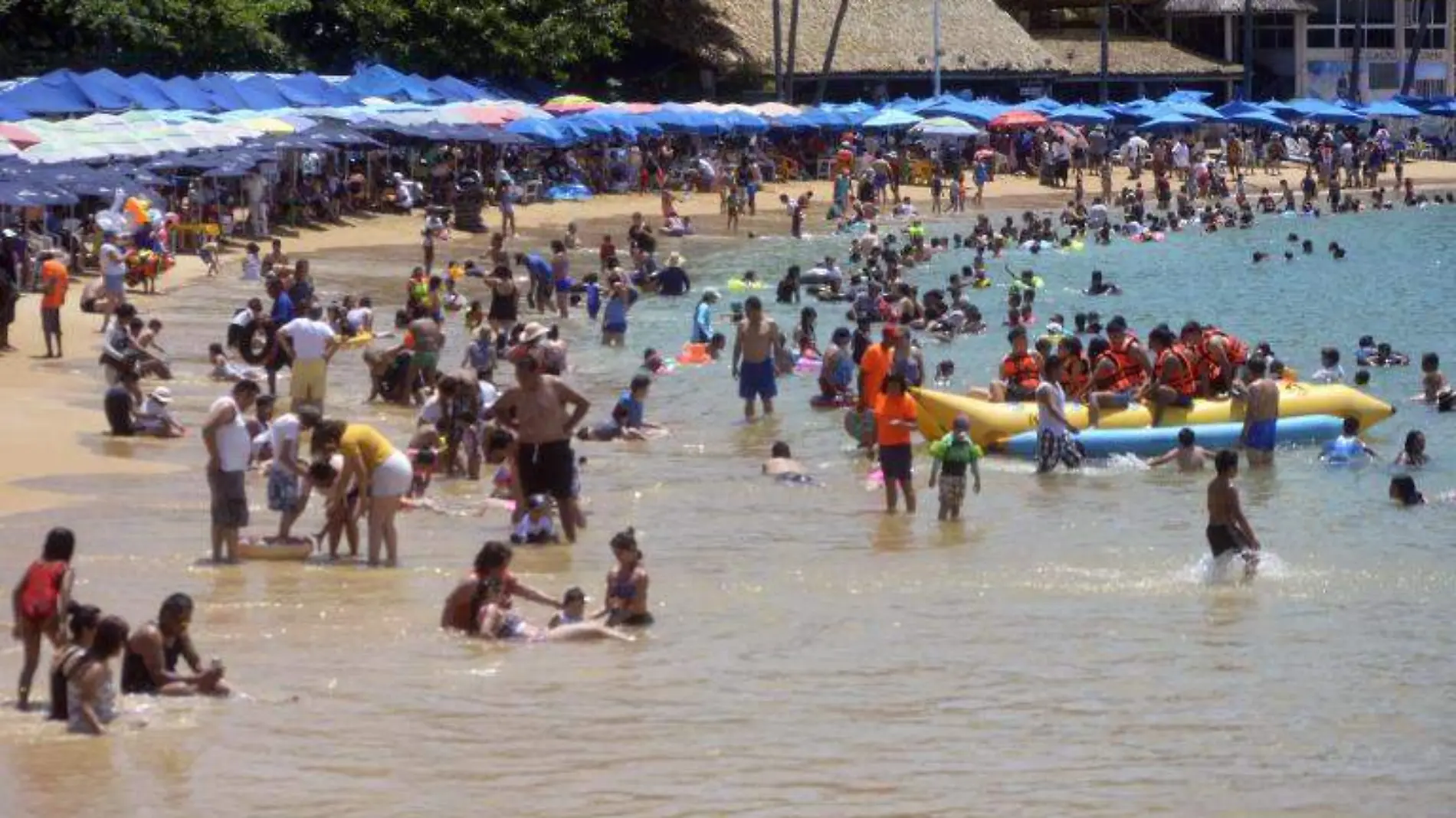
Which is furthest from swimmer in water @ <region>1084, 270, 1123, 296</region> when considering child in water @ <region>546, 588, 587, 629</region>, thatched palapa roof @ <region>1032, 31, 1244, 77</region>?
thatched palapa roof @ <region>1032, 31, 1244, 77</region>

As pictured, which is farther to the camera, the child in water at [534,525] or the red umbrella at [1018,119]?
the red umbrella at [1018,119]

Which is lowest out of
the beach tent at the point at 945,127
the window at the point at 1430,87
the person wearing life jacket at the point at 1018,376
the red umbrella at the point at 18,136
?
the person wearing life jacket at the point at 1018,376

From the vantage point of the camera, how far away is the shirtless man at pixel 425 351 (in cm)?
2177

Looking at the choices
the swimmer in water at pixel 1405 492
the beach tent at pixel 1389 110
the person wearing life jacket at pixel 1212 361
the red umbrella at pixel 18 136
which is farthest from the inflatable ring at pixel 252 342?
the beach tent at pixel 1389 110

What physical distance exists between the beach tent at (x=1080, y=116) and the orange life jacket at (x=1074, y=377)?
33.2 meters

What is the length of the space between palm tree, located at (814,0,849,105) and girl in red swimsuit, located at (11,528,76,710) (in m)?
45.0

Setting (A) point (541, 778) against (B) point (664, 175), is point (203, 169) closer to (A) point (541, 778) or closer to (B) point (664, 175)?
(B) point (664, 175)

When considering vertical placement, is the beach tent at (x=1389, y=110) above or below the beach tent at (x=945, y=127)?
above

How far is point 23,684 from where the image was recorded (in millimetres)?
10906

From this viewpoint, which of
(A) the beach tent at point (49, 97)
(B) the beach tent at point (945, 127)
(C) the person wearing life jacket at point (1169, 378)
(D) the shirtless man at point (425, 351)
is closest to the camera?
(C) the person wearing life jacket at point (1169, 378)

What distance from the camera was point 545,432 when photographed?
14891 millimetres

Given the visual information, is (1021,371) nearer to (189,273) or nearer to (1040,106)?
(189,273)

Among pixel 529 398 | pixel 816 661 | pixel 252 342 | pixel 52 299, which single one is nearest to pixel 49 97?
pixel 252 342

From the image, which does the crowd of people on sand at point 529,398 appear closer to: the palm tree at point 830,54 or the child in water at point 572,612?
the child in water at point 572,612
